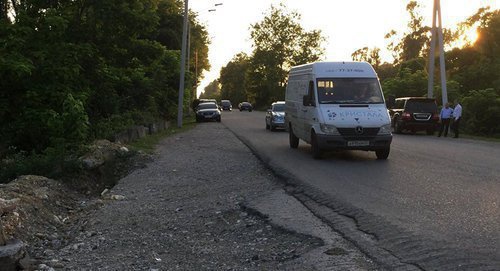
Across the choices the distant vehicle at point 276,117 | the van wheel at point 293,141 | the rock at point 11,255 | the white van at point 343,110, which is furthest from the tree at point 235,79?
the rock at point 11,255

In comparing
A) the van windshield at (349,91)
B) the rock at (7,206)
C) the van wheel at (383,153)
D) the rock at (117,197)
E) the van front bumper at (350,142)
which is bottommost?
the rock at (117,197)

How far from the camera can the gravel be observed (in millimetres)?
5629

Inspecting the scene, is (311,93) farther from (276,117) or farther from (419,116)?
(419,116)

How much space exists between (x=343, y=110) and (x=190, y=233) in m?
7.60

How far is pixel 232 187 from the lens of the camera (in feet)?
33.0

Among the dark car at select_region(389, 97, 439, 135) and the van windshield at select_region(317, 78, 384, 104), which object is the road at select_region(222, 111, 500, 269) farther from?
the dark car at select_region(389, 97, 439, 135)

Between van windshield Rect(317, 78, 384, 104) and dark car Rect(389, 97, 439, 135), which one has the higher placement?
van windshield Rect(317, 78, 384, 104)

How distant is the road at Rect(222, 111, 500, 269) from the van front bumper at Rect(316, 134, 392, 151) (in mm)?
390

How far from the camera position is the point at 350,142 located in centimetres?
1324

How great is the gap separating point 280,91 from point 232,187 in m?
81.1

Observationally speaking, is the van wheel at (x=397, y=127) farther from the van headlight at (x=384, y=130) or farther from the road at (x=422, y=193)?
the van headlight at (x=384, y=130)

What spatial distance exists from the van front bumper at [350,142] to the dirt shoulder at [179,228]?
7.49 ft

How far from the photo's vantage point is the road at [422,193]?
18.3 ft

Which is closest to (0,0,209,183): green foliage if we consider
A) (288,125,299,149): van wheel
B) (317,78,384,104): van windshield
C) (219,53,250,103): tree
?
(288,125,299,149): van wheel
